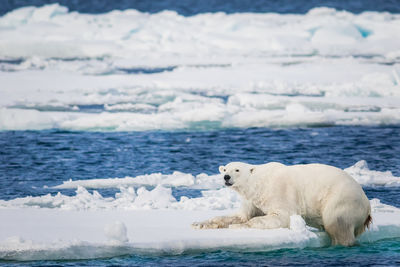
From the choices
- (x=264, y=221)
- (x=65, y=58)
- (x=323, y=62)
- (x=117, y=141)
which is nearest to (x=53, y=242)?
(x=264, y=221)

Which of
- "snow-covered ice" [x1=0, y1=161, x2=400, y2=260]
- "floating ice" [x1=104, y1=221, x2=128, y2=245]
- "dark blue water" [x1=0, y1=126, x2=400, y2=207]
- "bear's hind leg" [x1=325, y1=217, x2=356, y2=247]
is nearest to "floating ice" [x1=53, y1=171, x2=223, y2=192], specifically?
"dark blue water" [x1=0, y1=126, x2=400, y2=207]

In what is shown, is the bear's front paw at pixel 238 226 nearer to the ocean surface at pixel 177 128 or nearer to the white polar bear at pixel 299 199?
the white polar bear at pixel 299 199

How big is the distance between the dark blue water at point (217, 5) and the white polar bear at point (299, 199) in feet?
162

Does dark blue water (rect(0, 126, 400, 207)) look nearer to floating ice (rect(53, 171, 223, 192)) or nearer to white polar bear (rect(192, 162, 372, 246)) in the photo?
floating ice (rect(53, 171, 223, 192))

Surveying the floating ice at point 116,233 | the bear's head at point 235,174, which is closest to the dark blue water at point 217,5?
the bear's head at point 235,174

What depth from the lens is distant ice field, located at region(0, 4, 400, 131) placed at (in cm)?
1521

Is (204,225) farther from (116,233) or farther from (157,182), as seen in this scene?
(157,182)

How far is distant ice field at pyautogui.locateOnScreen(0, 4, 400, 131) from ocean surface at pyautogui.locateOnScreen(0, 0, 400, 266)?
0.05m

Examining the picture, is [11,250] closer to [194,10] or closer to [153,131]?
[153,131]

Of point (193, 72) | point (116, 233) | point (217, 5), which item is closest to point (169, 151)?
point (116, 233)

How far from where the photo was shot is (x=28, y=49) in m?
26.6

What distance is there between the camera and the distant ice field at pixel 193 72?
15.2m

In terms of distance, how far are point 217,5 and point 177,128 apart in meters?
48.0

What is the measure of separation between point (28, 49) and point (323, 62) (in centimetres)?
1040
